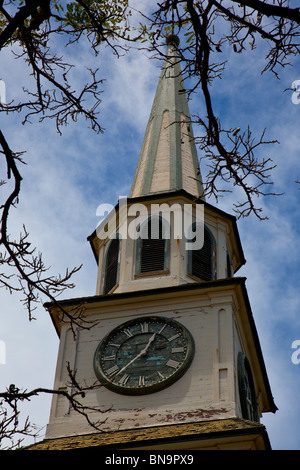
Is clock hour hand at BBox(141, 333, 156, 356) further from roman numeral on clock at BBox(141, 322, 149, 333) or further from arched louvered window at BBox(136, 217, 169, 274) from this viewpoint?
arched louvered window at BBox(136, 217, 169, 274)

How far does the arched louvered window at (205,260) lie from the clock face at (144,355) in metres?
1.92

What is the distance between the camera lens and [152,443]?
55.7 feet

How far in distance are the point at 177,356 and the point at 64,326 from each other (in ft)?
10.1

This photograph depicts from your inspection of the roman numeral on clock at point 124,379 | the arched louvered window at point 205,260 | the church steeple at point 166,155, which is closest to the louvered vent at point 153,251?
the arched louvered window at point 205,260

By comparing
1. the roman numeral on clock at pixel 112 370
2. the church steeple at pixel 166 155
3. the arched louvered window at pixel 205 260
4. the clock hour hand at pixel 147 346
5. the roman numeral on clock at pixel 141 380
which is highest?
the church steeple at pixel 166 155

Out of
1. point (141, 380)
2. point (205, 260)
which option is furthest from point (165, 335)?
point (205, 260)

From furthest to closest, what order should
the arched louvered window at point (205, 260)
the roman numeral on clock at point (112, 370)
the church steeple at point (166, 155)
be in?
the church steeple at point (166, 155), the arched louvered window at point (205, 260), the roman numeral on clock at point (112, 370)

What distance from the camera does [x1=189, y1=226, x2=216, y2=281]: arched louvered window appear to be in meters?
21.9

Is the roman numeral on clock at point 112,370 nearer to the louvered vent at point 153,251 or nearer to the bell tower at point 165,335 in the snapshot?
the bell tower at point 165,335

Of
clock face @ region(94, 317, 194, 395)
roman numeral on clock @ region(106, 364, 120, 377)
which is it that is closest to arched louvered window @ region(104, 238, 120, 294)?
clock face @ region(94, 317, 194, 395)

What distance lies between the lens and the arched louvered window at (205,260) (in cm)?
2191

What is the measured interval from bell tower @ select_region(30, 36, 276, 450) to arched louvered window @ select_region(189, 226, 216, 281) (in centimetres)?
3
